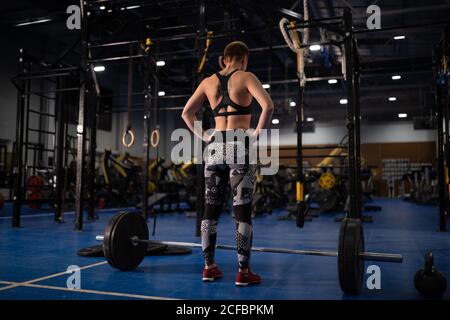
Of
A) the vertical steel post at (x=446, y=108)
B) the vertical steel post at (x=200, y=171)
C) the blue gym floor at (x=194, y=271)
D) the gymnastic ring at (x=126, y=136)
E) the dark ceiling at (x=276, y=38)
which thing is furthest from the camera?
the dark ceiling at (x=276, y=38)

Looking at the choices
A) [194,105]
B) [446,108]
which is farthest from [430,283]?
[446,108]

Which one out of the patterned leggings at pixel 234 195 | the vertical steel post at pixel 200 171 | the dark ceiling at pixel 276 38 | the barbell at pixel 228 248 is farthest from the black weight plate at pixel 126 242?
the dark ceiling at pixel 276 38

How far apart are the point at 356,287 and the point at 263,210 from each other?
5736 mm

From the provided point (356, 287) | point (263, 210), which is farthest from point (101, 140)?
point (356, 287)

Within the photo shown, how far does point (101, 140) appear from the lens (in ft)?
47.9

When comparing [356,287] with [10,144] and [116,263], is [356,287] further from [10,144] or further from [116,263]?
[10,144]

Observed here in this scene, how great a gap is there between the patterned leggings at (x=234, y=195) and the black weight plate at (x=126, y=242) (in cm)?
56

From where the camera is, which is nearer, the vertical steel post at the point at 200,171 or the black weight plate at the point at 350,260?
the black weight plate at the point at 350,260

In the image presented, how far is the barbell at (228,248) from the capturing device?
75.1 inches

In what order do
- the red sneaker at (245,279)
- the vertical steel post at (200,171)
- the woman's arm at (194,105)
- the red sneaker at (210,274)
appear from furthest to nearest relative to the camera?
1. the vertical steel post at (200,171)
2. the woman's arm at (194,105)
3. the red sneaker at (210,274)
4. the red sneaker at (245,279)

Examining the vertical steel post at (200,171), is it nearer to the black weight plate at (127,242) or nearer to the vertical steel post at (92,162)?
the black weight plate at (127,242)

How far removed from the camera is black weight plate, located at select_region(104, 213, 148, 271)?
7.98ft

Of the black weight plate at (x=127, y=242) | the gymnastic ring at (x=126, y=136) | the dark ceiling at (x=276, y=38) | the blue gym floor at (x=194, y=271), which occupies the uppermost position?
the dark ceiling at (x=276, y=38)

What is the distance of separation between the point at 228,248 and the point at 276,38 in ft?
30.5
